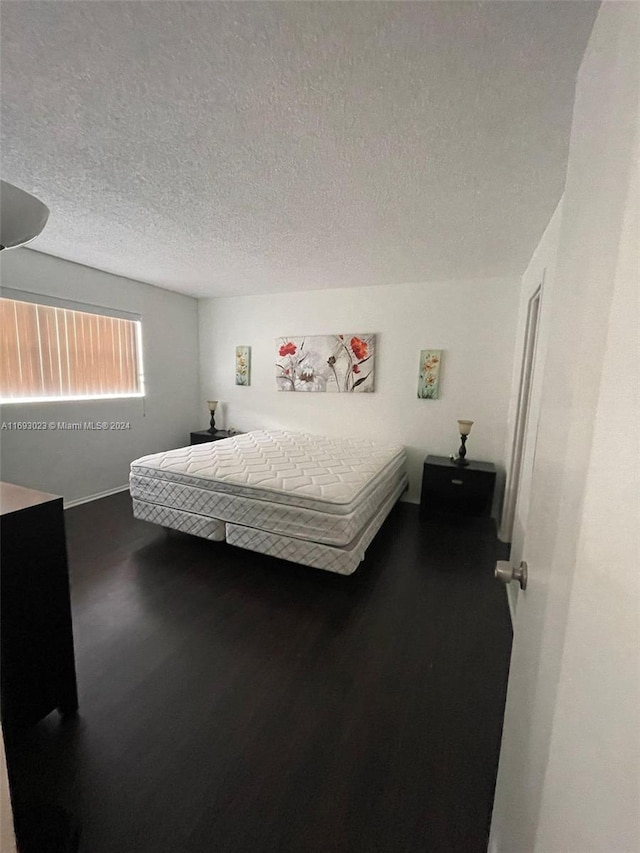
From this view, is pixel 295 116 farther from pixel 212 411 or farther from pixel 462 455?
pixel 212 411

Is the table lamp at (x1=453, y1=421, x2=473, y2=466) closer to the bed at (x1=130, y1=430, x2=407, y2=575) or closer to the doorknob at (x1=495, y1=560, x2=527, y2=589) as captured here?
the bed at (x1=130, y1=430, x2=407, y2=575)

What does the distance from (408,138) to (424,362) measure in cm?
237

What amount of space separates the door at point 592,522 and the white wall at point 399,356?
A: 9.31 ft

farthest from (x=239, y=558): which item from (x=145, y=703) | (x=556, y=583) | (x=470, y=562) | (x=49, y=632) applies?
(x=556, y=583)

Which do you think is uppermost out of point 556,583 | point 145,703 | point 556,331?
point 556,331

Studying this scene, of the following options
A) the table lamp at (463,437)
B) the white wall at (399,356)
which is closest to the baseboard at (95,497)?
the white wall at (399,356)

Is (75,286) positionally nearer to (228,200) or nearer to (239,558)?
(228,200)

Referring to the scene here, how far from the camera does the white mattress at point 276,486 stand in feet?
7.16

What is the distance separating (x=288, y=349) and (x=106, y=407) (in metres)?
2.15

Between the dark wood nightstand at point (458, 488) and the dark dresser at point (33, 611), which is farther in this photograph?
the dark wood nightstand at point (458, 488)

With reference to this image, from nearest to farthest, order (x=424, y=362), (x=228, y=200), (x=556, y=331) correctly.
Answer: (x=556, y=331) → (x=228, y=200) → (x=424, y=362)

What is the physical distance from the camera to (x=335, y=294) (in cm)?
395

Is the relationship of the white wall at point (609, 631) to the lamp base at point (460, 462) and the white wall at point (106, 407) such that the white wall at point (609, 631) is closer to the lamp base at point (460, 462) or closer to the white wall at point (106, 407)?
the lamp base at point (460, 462)

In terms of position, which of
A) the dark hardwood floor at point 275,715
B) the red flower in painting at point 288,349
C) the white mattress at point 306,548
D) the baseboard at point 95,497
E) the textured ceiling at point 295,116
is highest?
the textured ceiling at point 295,116
